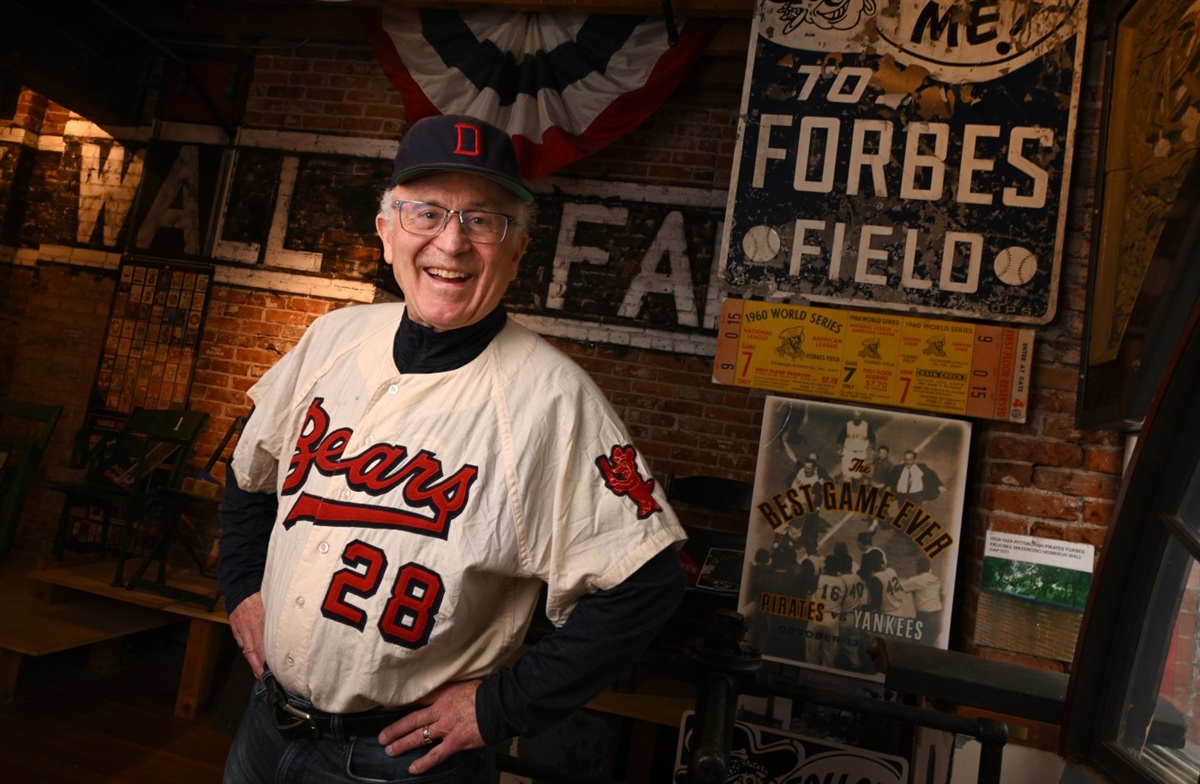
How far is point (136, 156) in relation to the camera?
5133mm

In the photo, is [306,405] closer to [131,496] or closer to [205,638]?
[205,638]

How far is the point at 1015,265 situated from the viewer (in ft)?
8.23

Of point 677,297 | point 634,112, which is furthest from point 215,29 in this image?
point 677,297

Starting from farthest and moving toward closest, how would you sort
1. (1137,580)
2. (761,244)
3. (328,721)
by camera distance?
(761,244), (328,721), (1137,580)

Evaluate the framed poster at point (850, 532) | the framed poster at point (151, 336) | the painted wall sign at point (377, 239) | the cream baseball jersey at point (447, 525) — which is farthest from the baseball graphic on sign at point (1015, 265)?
the framed poster at point (151, 336)

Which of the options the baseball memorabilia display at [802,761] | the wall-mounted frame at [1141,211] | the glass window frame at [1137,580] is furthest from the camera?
the baseball memorabilia display at [802,761]

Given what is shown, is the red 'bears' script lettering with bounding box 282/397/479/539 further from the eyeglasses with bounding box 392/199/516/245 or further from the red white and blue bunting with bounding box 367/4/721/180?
the red white and blue bunting with bounding box 367/4/721/180

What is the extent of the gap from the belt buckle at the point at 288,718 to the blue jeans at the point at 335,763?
21 millimetres

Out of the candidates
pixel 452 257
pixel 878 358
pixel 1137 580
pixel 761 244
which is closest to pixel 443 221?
pixel 452 257

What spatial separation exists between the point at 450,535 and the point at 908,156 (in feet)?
6.80

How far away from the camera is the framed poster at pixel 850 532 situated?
2514 millimetres

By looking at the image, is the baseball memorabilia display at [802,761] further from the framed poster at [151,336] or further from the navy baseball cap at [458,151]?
the framed poster at [151,336]

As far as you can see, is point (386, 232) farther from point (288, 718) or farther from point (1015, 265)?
point (1015, 265)

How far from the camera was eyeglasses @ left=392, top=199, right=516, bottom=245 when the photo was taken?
4.40 ft
